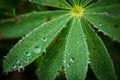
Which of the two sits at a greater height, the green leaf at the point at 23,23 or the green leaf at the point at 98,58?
the green leaf at the point at 23,23

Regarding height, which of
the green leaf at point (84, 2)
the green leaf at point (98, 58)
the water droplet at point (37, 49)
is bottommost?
the green leaf at point (98, 58)

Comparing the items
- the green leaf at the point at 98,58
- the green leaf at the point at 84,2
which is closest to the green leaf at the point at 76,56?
the green leaf at the point at 98,58

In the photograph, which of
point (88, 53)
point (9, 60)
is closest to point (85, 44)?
point (88, 53)

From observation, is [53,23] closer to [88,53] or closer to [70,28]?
[70,28]

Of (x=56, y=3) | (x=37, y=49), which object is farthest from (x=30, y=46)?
(x=56, y=3)

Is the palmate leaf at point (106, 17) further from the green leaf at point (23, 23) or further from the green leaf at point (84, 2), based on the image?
the green leaf at point (23, 23)

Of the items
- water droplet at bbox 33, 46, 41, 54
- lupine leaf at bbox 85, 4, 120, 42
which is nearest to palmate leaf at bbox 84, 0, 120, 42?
lupine leaf at bbox 85, 4, 120, 42

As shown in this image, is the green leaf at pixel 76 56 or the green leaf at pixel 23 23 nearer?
the green leaf at pixel 76 56
